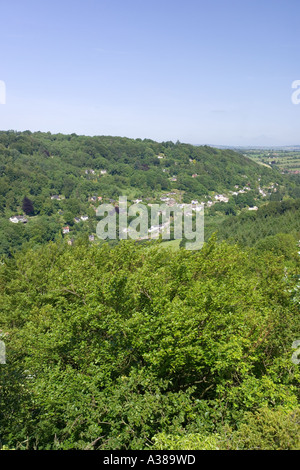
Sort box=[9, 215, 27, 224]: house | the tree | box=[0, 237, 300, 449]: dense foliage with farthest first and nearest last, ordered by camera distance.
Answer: the tree < box=[9, 215, 27, 224]: house < box=[0, 237, 300, 449]: dense foliage

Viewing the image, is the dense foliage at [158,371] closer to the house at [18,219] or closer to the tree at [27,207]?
the house at [18,219]

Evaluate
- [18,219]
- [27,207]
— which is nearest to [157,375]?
[18,219]

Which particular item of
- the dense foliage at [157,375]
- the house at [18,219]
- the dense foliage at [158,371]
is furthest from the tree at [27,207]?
the dense foliage at [157,375]

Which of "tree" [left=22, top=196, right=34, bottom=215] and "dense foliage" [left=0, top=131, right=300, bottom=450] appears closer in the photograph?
"dense foliage" [left=0, top=131, right=300, bottom=450]

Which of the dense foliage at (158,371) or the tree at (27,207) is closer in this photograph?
the dense foliage at (158,371)

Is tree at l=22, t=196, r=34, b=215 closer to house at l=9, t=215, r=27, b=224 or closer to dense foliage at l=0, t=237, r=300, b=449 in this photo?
house at l=9, t=215, r=27, b=224

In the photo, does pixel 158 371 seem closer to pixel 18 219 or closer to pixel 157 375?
pixel 157 375

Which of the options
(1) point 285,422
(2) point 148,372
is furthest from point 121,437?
(1) point 285,422

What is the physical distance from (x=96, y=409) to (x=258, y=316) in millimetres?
7265

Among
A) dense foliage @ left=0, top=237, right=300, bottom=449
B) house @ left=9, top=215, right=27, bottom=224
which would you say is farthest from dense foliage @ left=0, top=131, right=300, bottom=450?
house @ left=9, top=215, right=27, bottom=224

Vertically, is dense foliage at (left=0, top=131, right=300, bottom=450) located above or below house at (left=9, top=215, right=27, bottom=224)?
above

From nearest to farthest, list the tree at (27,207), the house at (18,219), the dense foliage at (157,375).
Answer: the dense foliage at (157,375)
the house at (18,219)
the tree at (27,207)

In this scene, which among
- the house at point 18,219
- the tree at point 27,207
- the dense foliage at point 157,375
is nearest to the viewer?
the dense foliage at point 157,375

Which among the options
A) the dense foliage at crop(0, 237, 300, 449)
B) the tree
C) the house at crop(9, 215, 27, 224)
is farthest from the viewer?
the tree
